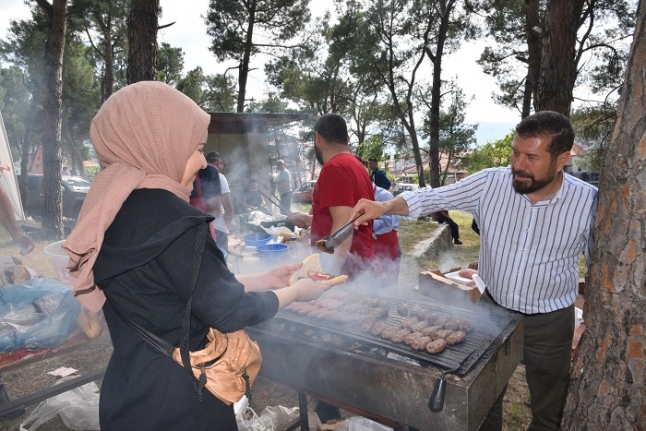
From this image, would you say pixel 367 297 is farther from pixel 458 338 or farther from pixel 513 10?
pixel 513 10

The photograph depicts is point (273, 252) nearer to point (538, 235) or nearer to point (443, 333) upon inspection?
point (443, 333)

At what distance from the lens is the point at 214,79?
2958 cm

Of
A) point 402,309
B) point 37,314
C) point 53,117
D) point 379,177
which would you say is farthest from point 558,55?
point 53,117

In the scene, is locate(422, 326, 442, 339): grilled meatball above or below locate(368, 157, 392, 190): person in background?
below

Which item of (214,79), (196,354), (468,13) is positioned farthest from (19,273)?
(214,79)

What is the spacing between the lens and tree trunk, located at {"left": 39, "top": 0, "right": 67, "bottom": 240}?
968 centimetres

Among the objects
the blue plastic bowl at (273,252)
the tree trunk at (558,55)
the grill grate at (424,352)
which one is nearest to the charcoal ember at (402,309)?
the grill grate at (424,352)

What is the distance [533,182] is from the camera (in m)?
2.71

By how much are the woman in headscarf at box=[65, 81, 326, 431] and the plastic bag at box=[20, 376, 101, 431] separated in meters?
2.09

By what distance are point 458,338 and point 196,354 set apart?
5.10 feet

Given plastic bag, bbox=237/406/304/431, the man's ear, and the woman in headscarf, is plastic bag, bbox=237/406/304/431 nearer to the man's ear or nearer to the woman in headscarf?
the woman in headscarf

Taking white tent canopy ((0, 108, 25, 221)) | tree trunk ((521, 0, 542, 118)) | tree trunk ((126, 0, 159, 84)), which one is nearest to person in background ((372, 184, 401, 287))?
tree trunk ((521, 0, 542, 118))

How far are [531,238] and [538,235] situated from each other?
50 millimetres

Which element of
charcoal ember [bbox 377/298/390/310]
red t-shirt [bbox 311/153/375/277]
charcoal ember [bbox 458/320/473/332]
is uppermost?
red t-shirt [bbox 311/153/375/277]
